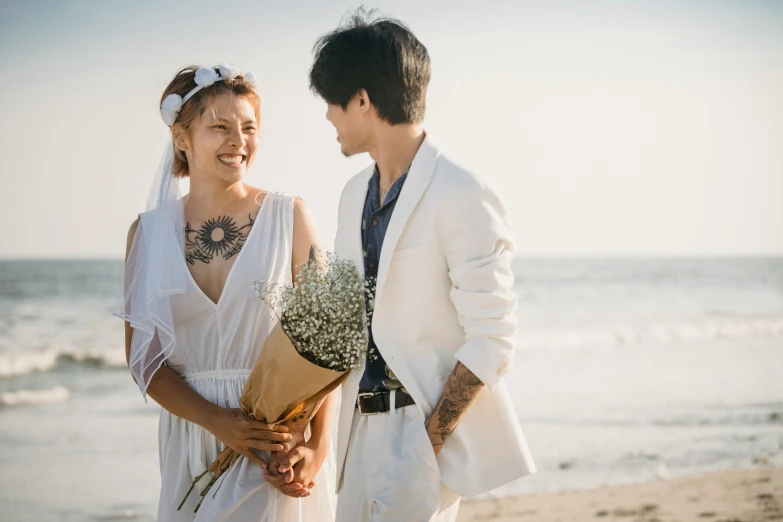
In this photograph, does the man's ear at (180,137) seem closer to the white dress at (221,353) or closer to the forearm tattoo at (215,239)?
the forearm tattoo at (215,239)

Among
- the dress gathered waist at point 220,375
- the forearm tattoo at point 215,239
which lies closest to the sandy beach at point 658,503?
the dress gathered waist at point 220,375

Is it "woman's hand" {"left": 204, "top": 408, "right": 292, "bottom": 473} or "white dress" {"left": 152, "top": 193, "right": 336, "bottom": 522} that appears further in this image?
"white dress" {"left": 152, "top": 193, "right": 336, "bottom": 522}

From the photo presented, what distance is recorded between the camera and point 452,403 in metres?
2.64

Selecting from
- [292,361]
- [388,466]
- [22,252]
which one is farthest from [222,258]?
[22,252]

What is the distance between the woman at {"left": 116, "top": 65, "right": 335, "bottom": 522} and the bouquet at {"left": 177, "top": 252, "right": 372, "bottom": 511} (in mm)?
403

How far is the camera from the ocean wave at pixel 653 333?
18938mm

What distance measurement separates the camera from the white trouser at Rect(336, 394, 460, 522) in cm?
265

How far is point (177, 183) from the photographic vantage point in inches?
147

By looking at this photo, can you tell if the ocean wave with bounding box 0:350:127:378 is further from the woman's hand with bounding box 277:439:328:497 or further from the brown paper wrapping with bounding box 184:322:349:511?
the brown paper wrapping with bounding box 184:322:349:511

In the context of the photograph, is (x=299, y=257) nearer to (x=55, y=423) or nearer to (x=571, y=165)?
(x=55, y=423)

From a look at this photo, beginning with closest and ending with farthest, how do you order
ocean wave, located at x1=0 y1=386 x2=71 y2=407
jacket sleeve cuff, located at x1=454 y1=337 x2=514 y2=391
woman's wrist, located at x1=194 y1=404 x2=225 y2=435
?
jacket sleeve cuff, located at x1=454 y1=337 x2=514 y2=391 < woman's wrist, located at x1=194 y1=404 x2=225 y2=435 < ocean wave, located at x1=0 y1=386 x2=71 y2=407

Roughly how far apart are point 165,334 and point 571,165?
87.6ft

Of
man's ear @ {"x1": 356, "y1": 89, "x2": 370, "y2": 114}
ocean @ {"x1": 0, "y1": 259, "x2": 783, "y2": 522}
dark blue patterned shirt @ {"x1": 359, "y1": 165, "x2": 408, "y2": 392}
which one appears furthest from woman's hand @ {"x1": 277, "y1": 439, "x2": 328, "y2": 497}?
ocean @ {"x1": 0, "y1": 259, "x2": 783, "y2": 522}

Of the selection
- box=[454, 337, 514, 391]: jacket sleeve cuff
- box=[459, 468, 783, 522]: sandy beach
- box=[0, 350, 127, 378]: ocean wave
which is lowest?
box=[0, 350, 127, 378]: ocean wave
